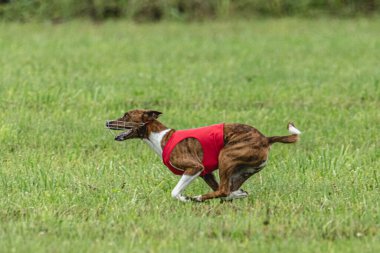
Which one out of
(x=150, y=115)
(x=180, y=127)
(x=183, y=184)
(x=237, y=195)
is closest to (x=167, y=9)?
(x=180, y=127)

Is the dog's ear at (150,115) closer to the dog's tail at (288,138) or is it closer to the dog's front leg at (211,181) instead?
the dog's front leg at (211,181)

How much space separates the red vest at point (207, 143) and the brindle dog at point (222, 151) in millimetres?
32

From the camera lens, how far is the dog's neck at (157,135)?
26.9ft

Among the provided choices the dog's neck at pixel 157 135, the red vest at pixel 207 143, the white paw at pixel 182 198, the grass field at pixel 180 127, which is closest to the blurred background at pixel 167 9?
the grass field at pixel 180 127

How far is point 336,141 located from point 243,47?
25.7 ft

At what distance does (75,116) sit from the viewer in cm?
1199

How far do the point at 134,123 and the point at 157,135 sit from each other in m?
0.21

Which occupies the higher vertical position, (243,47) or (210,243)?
(243,47)

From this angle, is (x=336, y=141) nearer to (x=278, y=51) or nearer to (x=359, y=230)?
(x=359, y=230)

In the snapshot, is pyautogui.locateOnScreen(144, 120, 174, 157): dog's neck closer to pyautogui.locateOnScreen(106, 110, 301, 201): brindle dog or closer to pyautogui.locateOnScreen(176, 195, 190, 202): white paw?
pyautogui.locateOnScreen(106, 110, 301, 201): brindle dog

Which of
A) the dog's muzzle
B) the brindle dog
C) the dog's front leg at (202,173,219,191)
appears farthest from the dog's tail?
the dog's muzzle

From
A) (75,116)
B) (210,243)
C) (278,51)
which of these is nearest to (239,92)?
(75,116)

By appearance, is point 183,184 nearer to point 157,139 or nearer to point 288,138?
point 157,139

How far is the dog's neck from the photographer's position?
820 cm
